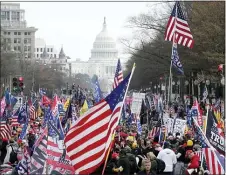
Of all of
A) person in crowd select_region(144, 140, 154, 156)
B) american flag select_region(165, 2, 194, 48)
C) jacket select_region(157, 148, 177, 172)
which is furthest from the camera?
american flag select_region(165, 2, 194, 48)

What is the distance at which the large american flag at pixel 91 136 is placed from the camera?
11.9 m

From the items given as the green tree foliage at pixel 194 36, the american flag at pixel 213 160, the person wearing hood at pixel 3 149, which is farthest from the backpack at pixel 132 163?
the green tree foliage at pixel 194 36

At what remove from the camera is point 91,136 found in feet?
39.2

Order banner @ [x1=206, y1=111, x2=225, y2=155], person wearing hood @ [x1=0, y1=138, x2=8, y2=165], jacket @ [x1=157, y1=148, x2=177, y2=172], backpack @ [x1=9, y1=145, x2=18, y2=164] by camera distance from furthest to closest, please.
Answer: person wearing hood @ [x1=0, y1=138, x2=8, y2=165] < backpack @ [x1=9, y1=145, x2=18, y2=164] < jacket @ [x1=157, y1=148, x2=177, y2=172] < banner @ [x1=206, y1=111, x2=225, y2=155]

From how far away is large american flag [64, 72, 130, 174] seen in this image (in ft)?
39.0

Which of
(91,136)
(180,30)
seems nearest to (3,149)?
(180,30)

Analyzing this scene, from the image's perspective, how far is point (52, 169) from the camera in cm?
1400

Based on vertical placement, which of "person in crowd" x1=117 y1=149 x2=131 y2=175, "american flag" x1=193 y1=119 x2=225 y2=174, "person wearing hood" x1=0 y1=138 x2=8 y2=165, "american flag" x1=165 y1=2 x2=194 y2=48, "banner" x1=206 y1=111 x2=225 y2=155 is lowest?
"person wearing hood" x1=0 y1=138 x2=8 y2=165

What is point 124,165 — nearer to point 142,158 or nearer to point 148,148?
point 142,158

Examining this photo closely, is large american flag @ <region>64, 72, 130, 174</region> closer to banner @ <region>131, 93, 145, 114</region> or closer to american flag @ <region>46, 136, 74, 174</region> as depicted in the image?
american flag @ <region>46, 136, 74, 174</region>

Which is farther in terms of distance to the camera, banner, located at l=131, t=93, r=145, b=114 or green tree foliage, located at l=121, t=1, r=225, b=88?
green tree foliage, located at l=121, t=1, r=225, b=88

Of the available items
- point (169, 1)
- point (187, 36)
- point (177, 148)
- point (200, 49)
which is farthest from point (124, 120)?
point (169, 1)

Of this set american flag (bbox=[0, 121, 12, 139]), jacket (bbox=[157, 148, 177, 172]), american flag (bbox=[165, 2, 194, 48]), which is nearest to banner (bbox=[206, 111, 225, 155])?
jacket (bbox=[157, 148, 177, 172])

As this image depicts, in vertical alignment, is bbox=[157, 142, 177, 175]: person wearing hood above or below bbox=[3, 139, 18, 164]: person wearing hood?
above
